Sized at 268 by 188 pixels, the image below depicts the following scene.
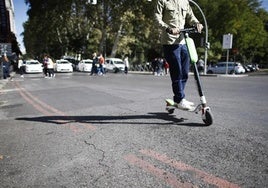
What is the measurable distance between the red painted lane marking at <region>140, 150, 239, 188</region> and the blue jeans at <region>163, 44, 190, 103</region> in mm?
1826

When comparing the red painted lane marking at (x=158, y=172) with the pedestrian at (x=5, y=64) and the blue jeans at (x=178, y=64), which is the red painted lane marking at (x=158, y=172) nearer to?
the blue jeans at (x=178, y=64)

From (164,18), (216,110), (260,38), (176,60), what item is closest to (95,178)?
(176,60)

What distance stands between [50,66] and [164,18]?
20008 millimetres

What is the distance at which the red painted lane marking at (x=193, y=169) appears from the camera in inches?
100.0

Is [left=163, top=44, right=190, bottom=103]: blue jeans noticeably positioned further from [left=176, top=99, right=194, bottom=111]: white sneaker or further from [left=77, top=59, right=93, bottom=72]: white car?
[left=77, top=59, right=93, bottom=72]: white car

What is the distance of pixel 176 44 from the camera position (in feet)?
16.1

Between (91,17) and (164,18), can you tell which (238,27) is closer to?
(91,17)

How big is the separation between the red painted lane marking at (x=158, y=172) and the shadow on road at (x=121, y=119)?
5.21 ft

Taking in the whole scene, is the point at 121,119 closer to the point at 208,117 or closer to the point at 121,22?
the point at 208,117

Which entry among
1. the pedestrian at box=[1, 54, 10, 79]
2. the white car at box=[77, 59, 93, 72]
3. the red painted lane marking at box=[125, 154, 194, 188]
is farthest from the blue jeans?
the white car at box=[77, 59, 93, 72]

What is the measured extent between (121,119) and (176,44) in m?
1.51

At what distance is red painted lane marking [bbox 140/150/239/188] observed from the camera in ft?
8.33

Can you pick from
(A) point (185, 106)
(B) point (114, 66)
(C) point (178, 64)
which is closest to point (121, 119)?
(A) point (185, 106)

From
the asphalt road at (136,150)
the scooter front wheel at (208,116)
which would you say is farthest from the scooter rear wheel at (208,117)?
the asphalt road at (136,150)
